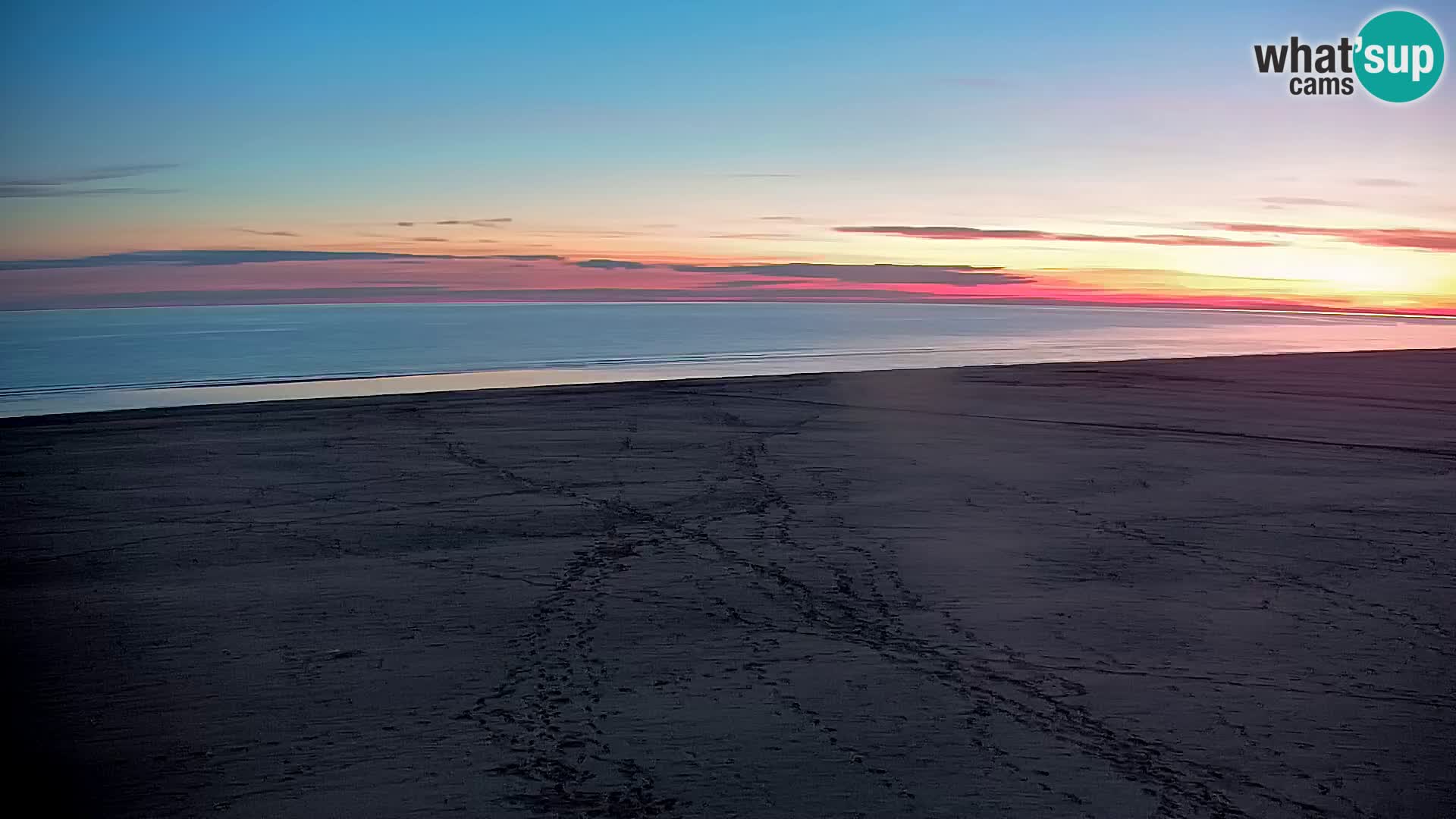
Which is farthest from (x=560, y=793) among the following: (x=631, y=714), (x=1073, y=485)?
(x=1073, y=485)

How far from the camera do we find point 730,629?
6.11 m

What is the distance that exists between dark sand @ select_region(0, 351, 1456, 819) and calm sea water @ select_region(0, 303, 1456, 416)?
8.96 m

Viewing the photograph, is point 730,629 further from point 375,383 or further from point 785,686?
point 375,383

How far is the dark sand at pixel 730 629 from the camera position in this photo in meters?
4.30

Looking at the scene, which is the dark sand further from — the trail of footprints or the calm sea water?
the calm sea water

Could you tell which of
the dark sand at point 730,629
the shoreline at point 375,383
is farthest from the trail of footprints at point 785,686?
the shoreline at point 375,383

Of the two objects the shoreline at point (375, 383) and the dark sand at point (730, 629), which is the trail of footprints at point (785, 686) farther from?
the shoreline at point (375, 383)

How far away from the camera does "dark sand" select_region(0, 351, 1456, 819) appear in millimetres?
4297

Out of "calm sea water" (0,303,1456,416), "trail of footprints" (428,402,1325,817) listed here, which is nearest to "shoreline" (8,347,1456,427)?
"calm sea water" (0,303,1456,416)

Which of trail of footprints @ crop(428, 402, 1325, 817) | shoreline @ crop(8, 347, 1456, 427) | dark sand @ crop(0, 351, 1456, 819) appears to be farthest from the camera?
shoreline @ crop(8, 347, 1456, 427)

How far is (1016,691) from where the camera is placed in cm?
515

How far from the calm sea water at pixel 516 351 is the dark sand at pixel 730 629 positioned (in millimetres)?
8957

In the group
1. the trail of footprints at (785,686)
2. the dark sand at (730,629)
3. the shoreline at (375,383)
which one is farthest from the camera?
the shoreline at (375,383)

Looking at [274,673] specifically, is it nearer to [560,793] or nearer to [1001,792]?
[560,793]
